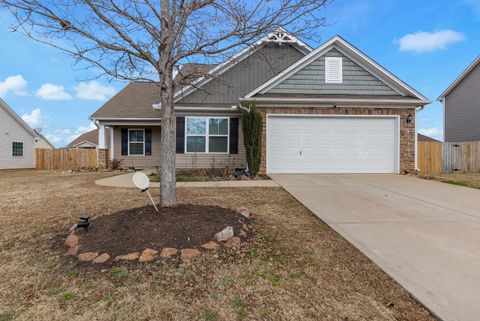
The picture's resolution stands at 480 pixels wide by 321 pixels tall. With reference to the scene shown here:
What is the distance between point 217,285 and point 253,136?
8.00 metres

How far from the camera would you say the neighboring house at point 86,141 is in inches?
1436

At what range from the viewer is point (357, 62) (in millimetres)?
11180

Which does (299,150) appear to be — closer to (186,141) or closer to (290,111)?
(290,111)

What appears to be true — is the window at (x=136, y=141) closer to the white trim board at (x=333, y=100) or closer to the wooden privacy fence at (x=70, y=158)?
the wooden privacy fence at (x=70, y=158)

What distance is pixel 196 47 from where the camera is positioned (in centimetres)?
436

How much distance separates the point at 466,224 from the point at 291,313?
13.7 feet

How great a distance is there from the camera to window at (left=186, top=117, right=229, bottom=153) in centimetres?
1240

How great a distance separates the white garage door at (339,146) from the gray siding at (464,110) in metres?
9.86

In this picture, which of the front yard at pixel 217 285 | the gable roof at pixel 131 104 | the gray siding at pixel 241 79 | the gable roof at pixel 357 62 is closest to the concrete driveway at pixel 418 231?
the front yard at pixel 217 285

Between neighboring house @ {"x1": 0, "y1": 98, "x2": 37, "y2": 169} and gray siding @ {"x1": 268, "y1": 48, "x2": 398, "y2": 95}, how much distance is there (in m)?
19.5

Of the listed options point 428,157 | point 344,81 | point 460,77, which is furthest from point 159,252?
point 460,77

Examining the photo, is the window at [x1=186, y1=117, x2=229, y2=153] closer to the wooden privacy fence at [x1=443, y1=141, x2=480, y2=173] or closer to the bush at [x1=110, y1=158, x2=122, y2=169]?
the bush at [x1=110, y1=158, x2=122, y2=169]

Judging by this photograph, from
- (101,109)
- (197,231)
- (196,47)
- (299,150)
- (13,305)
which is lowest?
(13,305)

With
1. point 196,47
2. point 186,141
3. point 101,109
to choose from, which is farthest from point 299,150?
point 101,109
